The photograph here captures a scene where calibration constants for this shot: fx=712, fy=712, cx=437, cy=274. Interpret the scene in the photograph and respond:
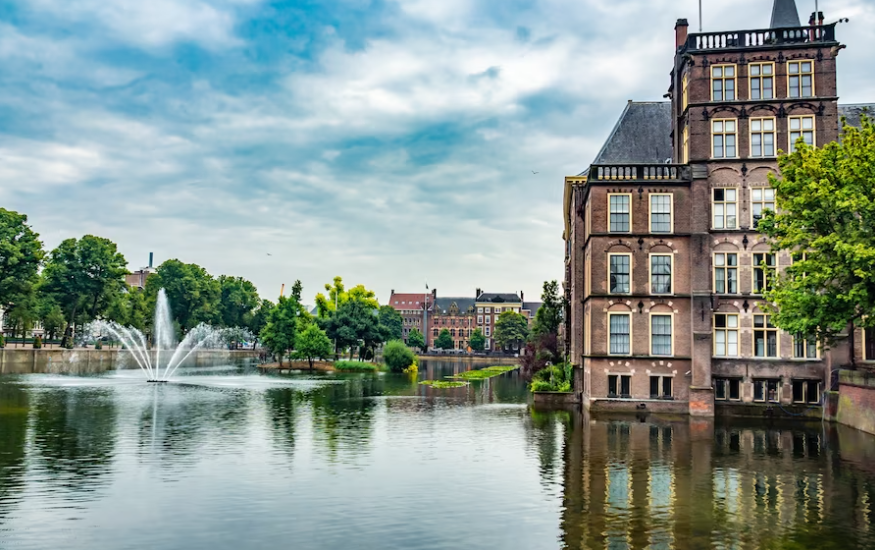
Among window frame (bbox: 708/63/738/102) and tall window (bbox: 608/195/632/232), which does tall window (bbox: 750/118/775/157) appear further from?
tall window (bbox: 608/195/632/232)

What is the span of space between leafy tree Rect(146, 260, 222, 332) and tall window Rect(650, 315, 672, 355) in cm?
10059

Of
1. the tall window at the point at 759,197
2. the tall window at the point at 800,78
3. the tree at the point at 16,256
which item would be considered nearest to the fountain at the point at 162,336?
the tree at the point at 16,256

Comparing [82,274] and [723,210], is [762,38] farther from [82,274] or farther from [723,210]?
[82,274]

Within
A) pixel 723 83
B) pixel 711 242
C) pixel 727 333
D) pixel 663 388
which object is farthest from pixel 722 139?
pixel 663 388

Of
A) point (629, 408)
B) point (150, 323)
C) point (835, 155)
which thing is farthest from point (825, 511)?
point (150, 323)

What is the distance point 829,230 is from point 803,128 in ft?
37.5

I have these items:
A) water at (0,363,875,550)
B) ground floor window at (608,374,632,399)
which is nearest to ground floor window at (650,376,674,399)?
ground floor window at (608,374,632,399)

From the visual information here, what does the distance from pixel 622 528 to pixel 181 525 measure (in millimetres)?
10795

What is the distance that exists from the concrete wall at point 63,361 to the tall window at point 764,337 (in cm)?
7596

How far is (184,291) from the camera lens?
5022 inches

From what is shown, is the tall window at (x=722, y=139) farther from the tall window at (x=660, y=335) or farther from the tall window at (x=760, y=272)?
the tall window at (x=660, y=335)

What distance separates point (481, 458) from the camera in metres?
27.4

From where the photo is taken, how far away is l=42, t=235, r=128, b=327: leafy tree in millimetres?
99188

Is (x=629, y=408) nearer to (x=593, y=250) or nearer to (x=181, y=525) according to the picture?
(x=593, y=250)
